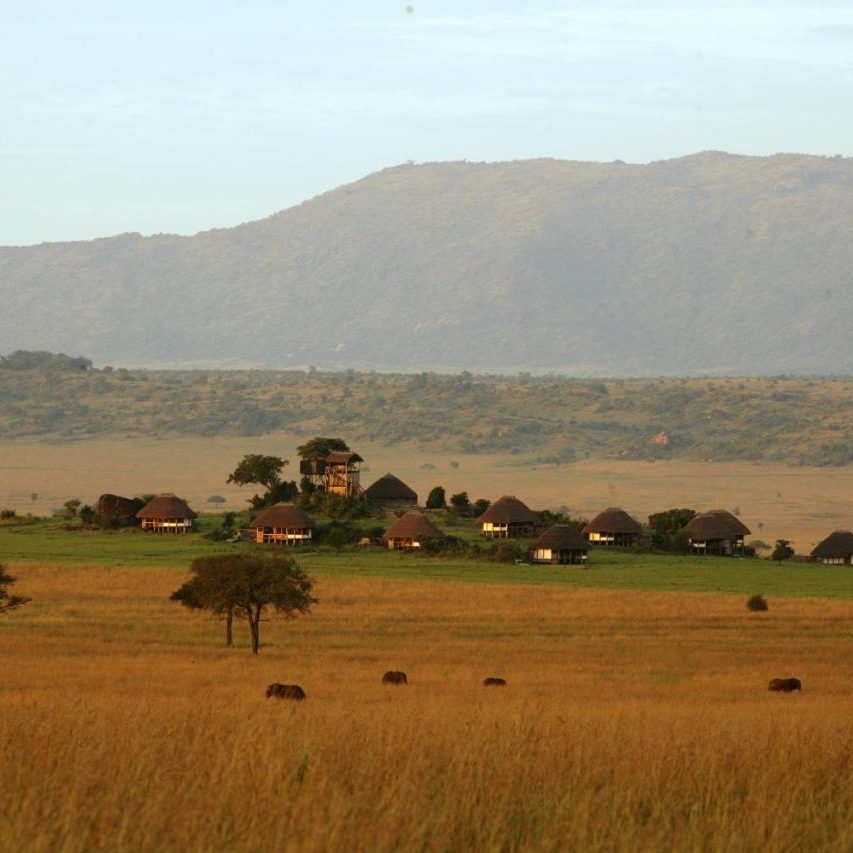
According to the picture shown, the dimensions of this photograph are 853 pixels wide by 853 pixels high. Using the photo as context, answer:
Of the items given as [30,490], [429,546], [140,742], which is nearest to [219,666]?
[140,742]

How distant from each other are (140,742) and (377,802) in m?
2.62

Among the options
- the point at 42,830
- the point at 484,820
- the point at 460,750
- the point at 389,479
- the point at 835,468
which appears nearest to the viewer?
the point at 42,830

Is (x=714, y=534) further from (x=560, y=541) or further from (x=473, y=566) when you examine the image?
(x=473, y=566)

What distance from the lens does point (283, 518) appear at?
8062cm

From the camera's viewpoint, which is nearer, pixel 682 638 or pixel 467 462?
pixel 682 638

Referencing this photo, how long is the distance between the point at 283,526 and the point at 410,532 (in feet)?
19.1

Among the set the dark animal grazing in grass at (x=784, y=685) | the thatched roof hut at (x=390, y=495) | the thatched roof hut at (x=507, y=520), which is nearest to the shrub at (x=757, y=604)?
the dark animal grazing in grass at (x=784, y=685)

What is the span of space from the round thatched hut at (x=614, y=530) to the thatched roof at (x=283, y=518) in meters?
14.5

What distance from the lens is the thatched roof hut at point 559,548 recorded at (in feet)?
256

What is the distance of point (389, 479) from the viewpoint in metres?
95.9

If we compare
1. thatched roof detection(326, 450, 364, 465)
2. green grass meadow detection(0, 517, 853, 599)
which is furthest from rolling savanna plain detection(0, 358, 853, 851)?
thatched roof detection(326, 450, 364, 465)

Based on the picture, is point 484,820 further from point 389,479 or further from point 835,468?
point 835,468

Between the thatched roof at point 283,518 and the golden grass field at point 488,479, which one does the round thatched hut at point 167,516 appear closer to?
the thatched roof at point 283,518

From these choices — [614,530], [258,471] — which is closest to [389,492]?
[258,471]
